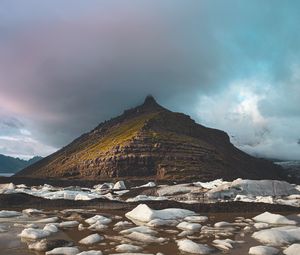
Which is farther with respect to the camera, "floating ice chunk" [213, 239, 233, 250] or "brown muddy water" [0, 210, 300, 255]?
"floating ice chunk" [213, 239, 233, 250]

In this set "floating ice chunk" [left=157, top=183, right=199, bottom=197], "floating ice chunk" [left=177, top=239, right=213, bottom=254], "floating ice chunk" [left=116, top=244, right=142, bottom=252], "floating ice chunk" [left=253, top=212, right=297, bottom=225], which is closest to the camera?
"floating ice chunk" [left=177, top=239, right=213, bottom=254]

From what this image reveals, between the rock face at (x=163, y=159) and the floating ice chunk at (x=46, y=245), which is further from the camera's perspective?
the rock face at (x=163, y=159)

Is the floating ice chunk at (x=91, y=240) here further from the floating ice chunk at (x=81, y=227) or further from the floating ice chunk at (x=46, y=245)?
the floating ice chunk at (x=81, y=227)

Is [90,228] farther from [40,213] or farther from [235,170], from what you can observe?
[235,170]

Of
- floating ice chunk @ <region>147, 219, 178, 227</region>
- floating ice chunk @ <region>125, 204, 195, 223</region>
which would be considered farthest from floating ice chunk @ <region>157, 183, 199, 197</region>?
floating ice chunk @ <region>147, 219, 178, 227</region>

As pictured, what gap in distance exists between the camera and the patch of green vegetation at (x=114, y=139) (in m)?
156

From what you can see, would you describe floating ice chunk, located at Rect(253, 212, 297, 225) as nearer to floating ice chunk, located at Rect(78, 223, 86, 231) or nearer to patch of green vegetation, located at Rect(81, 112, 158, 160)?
floating ice chunk, located at Rect(78, 223, 86, 231)

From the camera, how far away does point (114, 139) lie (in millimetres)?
173375

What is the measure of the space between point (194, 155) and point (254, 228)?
405 ft

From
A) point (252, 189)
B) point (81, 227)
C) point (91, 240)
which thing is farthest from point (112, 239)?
point (252, 189)

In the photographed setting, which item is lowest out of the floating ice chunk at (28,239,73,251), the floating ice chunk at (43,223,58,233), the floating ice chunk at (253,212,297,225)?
the floating ice chunk at (28,239,73,251)

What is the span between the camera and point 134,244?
12.7 metres

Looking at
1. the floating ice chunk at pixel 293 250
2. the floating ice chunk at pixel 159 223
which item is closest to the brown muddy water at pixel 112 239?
the floating ice chunk at pixel 159 223

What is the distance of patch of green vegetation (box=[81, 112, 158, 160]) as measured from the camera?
156500 millimetres
